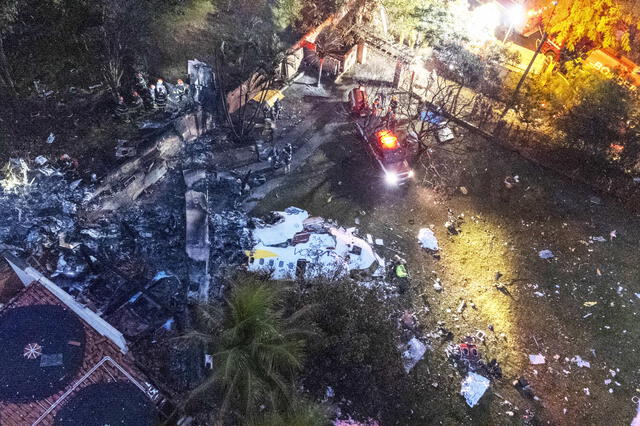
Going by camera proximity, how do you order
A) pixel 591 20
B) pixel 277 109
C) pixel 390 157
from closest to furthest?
1. pixel 390 157
2. pixel 277 109
3. pixel 591 20

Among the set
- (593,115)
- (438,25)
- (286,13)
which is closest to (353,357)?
(593,115)

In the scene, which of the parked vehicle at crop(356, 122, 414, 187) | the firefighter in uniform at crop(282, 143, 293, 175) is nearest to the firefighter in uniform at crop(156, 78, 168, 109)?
the firefighter in uniform at crop(282, 143, 293, 175)

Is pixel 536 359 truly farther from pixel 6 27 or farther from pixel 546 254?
pixel 6 27

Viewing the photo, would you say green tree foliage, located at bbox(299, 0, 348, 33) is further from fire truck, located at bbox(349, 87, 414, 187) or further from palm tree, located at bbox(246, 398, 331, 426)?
palm tree, located at bbox(246, 398, 331, 426)

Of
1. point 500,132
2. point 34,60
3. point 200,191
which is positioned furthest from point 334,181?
point 34,60

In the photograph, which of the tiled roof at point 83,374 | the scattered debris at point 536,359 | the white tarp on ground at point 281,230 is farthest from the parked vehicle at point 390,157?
the tiled roof at point 83,374

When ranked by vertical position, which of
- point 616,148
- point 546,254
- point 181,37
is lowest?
point 546,254
